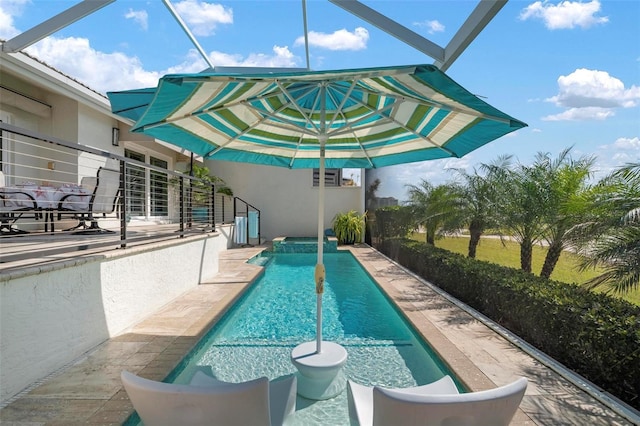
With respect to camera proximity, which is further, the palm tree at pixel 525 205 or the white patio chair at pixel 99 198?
the palm tree at pixel 525 205

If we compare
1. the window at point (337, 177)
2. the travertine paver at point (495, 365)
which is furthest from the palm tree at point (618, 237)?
the window at point (337, 177)

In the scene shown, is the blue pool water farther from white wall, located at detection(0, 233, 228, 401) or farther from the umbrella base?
white wall, located at detection(0, 233, 228, 401)

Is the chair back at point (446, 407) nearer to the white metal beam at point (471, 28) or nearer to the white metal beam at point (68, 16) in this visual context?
the white metal beam at point (471, 28)

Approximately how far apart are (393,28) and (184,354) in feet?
25.5

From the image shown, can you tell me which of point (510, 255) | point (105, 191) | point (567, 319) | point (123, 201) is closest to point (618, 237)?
point (567, 319)

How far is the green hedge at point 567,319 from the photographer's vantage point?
3598 mm

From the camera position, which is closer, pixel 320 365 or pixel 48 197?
pixel 320 365

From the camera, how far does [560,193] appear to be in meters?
7.32

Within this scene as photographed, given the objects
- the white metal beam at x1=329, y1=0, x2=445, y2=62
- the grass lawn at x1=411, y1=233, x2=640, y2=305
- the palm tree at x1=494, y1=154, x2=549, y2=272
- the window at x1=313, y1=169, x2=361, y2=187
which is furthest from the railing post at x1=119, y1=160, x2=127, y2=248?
the window at x1=313, y1=169, x2=361, y2=187

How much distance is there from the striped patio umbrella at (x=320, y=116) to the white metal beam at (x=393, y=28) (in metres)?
3.60

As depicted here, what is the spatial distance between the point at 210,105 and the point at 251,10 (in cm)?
880

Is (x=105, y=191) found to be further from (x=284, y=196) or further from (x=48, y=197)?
(x=284, y=196)

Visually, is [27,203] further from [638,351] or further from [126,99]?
[638,351]

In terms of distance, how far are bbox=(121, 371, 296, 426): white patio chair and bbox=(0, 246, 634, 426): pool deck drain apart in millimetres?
1400
